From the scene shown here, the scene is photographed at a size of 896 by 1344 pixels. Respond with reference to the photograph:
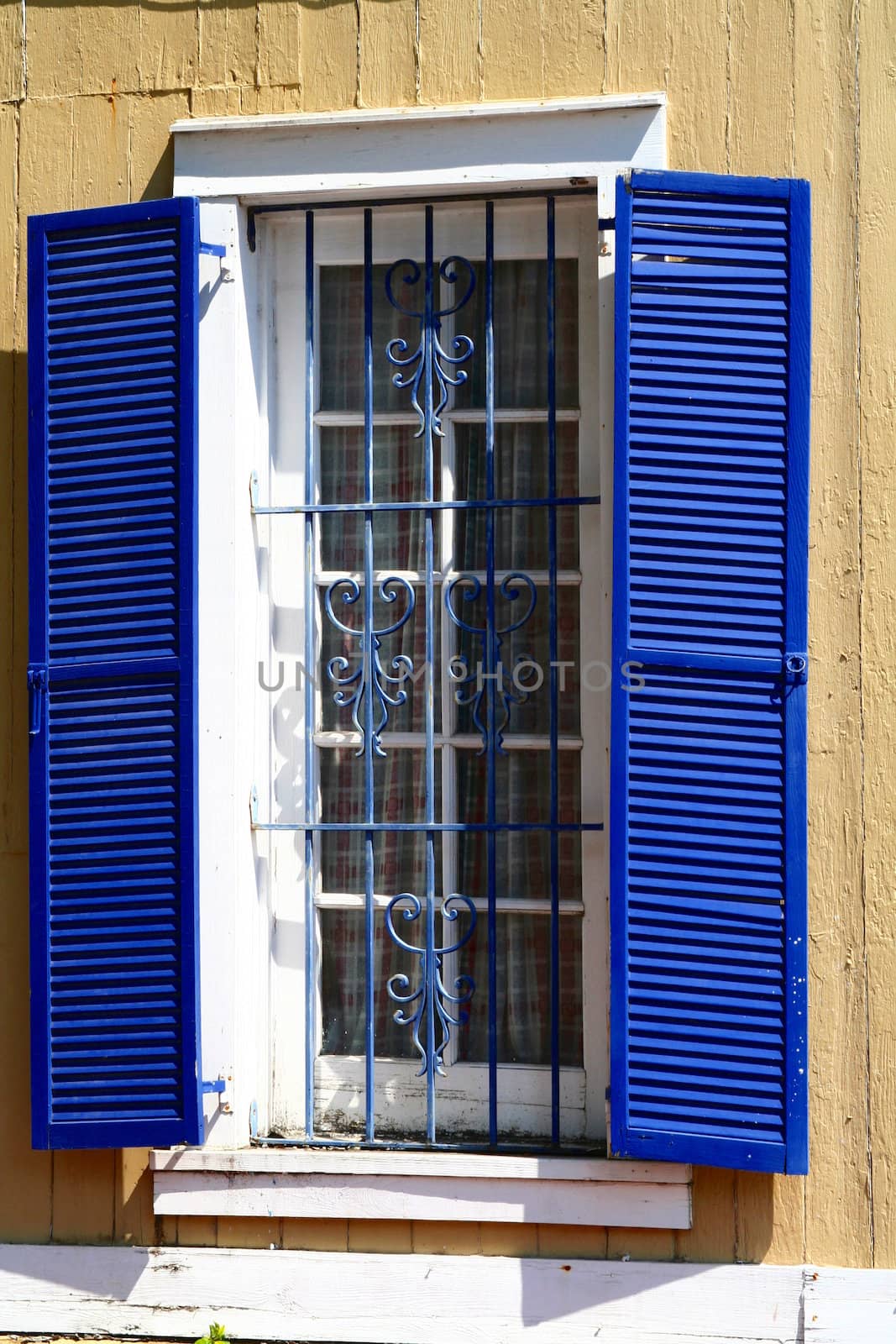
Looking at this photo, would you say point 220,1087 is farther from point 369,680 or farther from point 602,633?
point 602,633

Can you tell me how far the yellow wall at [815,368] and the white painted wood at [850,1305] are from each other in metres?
0.04

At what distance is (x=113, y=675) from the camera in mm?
3029

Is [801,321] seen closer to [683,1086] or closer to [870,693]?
[870,693]

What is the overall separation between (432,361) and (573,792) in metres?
1.16

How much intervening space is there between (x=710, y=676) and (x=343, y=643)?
0.97 m

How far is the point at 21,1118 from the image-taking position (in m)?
3.24

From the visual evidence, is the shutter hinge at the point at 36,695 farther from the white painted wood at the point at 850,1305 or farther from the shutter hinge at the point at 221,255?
the white painted wood at the point at 850,1305

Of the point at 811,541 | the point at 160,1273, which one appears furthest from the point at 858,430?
the point at 160,1273

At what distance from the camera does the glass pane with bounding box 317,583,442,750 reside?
3.24m

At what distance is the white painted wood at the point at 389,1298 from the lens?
2939mm

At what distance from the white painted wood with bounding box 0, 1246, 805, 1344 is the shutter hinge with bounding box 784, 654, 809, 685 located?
1390mm

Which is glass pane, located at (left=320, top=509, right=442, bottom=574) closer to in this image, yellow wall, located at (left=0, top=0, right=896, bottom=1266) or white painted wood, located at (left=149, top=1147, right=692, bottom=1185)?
yellow wall, located at (left=0, top=0, right=896, bottom=1266)

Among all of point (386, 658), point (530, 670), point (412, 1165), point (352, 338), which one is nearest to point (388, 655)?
point (386, 658)

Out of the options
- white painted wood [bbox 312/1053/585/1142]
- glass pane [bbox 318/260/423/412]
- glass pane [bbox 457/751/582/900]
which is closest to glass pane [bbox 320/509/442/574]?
glass pane [bbox 318/260/423/412]
